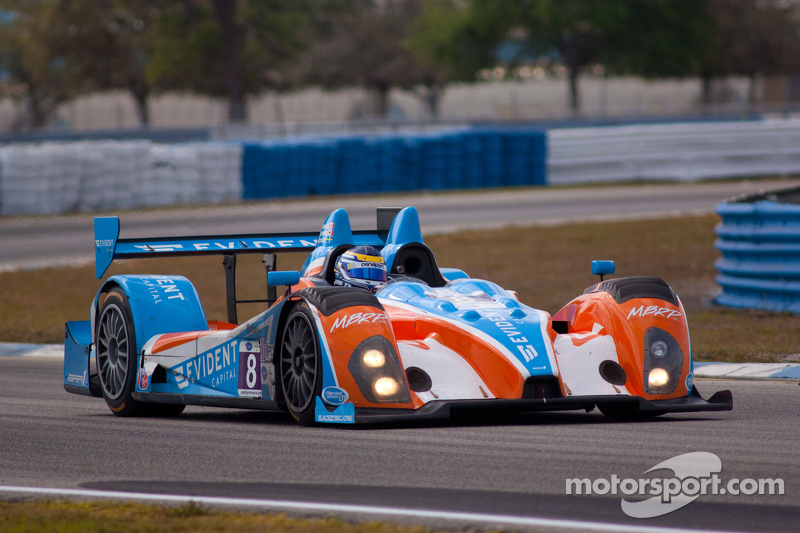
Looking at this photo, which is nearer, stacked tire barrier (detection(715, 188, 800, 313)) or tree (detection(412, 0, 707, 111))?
stacked tire barrier (detection(715, 188, 800, 313))

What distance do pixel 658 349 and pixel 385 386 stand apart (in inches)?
70.3

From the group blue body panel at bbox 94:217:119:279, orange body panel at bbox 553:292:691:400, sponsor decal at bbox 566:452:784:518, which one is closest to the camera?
sponsor decal at bbox 566:452:784:518

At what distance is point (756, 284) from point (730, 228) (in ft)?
2.74

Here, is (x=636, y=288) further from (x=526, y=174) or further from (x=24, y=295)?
(x=526, y=174)

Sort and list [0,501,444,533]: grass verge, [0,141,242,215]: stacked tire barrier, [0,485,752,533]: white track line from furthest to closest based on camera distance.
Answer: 1. [0,141,242,215]: stacked tire barrier
2. [0,501,444,533]: grass verge
3. [0,485,752,533]: white track line

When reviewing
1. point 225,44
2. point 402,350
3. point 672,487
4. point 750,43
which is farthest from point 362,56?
point 672,487

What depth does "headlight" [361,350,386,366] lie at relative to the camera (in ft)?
22.4

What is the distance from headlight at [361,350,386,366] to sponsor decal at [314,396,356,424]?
26 cm

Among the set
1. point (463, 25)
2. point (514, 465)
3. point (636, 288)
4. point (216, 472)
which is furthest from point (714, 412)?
point (463, 25)

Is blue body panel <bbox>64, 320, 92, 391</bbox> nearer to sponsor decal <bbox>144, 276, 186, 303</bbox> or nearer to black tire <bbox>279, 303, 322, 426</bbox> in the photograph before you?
sponsor decal <bbox>144, 276, 186, 303</bbox>

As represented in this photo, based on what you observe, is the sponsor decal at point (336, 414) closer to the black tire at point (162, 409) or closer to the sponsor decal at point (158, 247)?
the black tire at point (162, 409)

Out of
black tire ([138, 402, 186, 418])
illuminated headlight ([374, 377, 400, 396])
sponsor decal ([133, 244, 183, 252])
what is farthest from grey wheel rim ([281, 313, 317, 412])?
sponsor decal ([133, 244, 183, 252])

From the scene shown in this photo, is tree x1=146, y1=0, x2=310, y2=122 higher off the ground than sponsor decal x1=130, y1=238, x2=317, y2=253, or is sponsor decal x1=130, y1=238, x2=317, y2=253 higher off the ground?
tree x1=146, y1=0, x2=310, y2=122

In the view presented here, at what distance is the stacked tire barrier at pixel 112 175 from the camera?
25.2 meters
